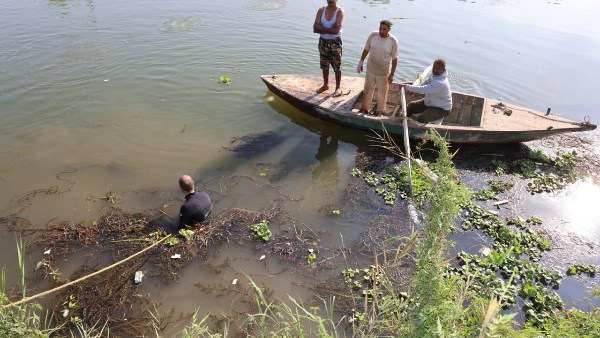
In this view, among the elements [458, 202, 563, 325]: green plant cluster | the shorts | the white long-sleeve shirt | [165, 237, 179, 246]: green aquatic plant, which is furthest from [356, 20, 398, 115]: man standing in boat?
[165, 237, 179, 246]: green aquatic plant

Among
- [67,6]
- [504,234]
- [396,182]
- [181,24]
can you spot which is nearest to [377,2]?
[181,24]

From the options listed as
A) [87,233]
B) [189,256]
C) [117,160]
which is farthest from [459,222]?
[117,160]

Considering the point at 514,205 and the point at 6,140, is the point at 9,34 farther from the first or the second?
the point at 514,205

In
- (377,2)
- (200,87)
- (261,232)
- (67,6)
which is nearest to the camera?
(261,232)

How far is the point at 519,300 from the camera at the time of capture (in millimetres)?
5148

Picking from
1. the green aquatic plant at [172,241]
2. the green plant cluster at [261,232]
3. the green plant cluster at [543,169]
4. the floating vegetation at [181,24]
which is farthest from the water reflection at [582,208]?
the floating vegetation at [181,24]

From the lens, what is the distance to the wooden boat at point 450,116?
7.79 meters

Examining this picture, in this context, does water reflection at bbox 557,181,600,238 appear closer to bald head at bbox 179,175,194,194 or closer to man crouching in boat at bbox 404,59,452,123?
man crouching in boat at bbox 404,59,452,123

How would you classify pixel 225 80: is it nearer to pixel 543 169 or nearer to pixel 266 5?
pixel 266 5

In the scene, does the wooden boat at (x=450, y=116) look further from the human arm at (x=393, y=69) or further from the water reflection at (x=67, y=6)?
the water reflection at (x=67, y=6)

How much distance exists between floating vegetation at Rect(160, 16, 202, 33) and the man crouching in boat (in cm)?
952

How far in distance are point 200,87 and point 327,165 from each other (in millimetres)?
4760

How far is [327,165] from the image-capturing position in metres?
8.16

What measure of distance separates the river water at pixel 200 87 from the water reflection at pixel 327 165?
4 cm
